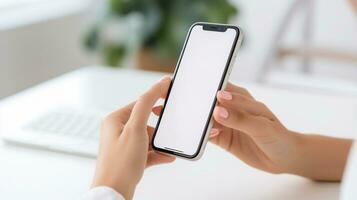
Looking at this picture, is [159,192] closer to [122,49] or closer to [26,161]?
[26,161]

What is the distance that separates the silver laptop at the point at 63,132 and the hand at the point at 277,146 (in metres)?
0.20

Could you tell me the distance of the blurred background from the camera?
88.1 inches

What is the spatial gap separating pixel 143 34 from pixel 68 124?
154cm

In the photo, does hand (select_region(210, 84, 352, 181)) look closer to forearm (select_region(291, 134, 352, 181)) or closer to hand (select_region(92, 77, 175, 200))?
forearm (select_region(291, 134, 352, 181))

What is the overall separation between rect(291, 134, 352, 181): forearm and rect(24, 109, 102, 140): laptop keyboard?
291 mm

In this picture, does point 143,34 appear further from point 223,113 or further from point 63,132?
point 223,113

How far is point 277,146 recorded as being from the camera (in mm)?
721

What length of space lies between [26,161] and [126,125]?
0.75ft

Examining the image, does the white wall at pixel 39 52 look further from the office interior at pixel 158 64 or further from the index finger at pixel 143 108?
the index finger at pixel 143 108

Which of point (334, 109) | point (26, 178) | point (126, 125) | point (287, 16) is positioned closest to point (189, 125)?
point (126, 125)

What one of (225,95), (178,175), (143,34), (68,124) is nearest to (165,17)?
(143,34)

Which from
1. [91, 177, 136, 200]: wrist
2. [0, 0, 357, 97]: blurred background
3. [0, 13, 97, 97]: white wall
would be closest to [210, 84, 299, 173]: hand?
[91, 177, 136, 200]: wrist

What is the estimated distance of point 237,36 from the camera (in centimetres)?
69

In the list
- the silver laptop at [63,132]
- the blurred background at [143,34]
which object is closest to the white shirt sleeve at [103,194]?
the silver laptop at [63,132]
